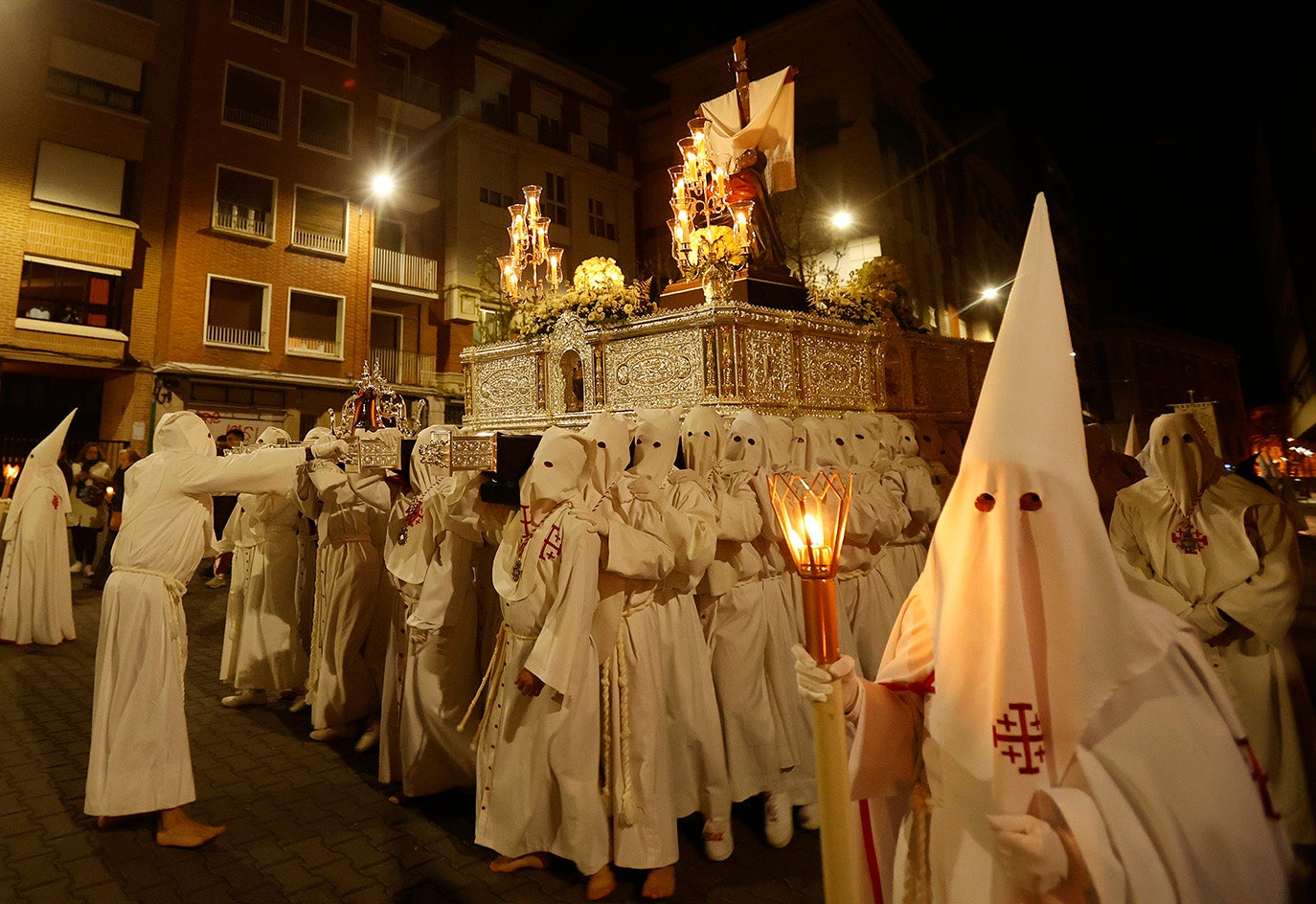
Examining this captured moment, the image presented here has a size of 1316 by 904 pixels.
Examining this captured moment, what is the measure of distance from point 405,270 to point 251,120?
514cm

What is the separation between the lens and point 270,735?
5.21m

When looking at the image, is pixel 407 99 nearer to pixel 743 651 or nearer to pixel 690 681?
pixel 743 651

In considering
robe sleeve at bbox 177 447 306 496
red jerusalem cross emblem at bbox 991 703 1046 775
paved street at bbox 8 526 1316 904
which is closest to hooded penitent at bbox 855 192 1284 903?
red jerusalem cross emblem at bbox 991 703 1046 775

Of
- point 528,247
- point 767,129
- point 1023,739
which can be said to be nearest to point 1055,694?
point 1023,739

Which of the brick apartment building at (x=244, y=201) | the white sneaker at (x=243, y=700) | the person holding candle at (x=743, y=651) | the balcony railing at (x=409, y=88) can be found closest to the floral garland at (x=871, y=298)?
the person holding candle at (x=743, y=651)

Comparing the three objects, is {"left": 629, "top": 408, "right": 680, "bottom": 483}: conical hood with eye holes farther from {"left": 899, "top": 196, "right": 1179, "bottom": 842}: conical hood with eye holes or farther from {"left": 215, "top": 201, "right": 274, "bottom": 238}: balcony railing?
{"left": 215, "top": 201, "right": 274, "bottom": 238}: balcony railing

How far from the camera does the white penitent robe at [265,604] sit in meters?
5.91

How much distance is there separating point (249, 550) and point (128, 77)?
16516mm

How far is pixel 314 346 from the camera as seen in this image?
18.4 metres

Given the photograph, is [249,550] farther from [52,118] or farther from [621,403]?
[52,118]

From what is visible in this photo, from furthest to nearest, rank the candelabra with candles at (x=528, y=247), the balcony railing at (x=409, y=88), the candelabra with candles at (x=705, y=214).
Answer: the balcony railing at (x=409, y=88) < the candelabra with candles at (x=528, y=247) < the candelabra with candles at (x=705, y=214)

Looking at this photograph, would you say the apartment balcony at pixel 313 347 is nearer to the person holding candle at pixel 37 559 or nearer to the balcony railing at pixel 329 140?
the balcony railing at pixel 329 140

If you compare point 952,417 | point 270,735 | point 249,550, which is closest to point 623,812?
point 270,735

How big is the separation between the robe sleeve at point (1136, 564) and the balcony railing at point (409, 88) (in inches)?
891
